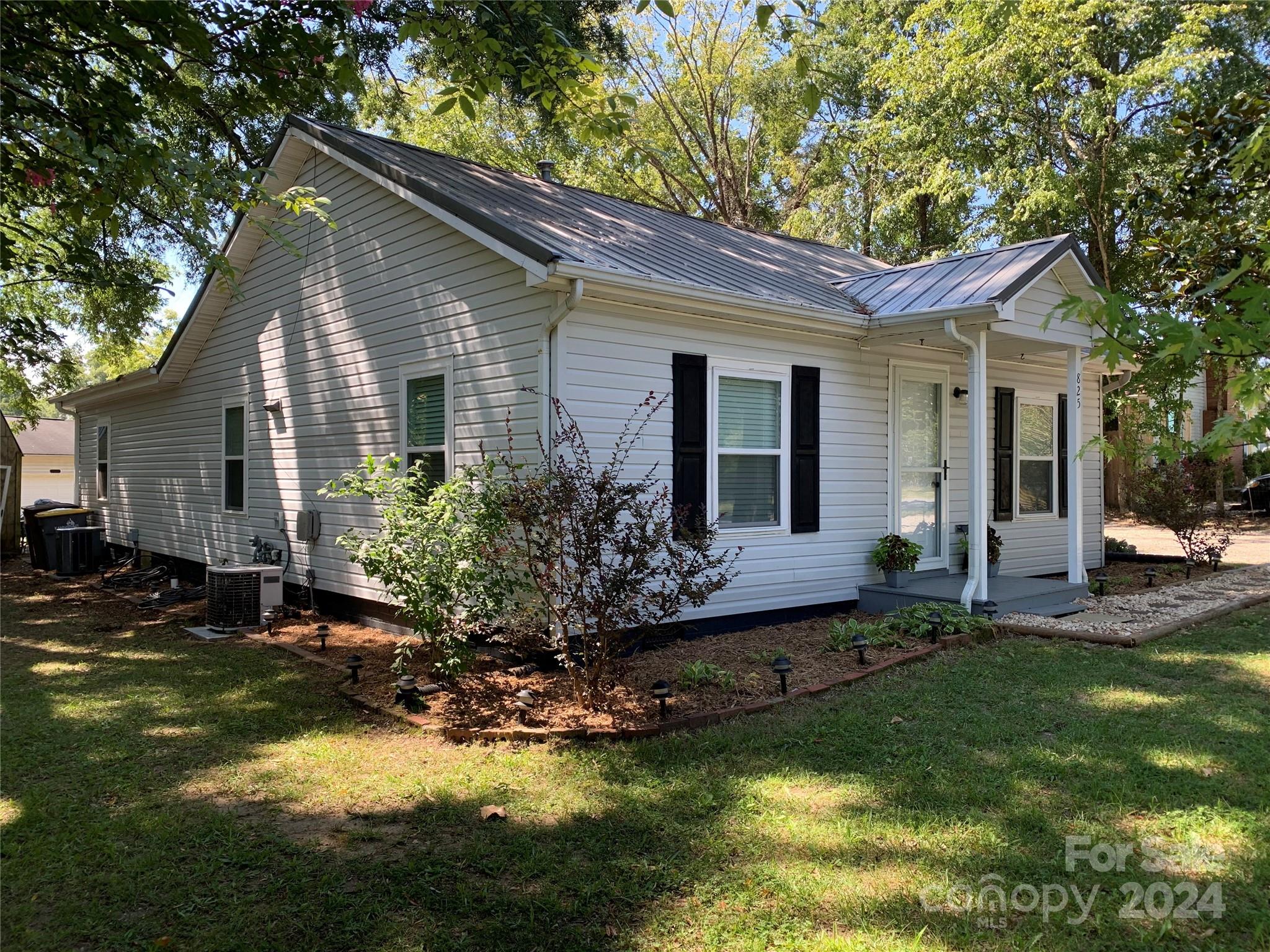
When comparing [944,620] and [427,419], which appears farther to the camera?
[427,419]

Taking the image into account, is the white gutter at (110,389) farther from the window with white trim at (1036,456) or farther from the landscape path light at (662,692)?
the window with white trim at (1036,456)

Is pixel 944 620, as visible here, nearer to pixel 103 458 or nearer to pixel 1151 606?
pixel 1151 606

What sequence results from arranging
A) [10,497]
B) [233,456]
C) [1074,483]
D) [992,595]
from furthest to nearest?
[10,497]
[233,456]
[1074,483]
[992,595]

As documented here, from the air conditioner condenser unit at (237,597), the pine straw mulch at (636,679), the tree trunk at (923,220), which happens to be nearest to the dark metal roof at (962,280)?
the pine straw mulch at (636,679)

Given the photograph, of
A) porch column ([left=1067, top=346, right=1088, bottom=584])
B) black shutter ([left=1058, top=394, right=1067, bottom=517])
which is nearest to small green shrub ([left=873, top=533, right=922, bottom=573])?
porch column ([left=1067, top=346, right=1088, bottom=584])

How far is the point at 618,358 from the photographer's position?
22.1 feet

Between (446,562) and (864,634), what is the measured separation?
3.68 meters

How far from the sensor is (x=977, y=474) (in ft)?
26.1

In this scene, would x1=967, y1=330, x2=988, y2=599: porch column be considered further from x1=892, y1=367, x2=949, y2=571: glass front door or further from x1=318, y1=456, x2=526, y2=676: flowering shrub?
x1=318, y1=456, x2=526, y2=676: flowering shrub

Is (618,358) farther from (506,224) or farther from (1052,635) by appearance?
(1052,635)

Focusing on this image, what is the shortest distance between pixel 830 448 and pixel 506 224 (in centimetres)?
390

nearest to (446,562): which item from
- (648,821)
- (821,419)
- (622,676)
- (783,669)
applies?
(622,676)

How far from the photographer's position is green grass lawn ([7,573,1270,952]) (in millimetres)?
2975

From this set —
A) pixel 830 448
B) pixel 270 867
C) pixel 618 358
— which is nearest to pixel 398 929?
pixel 270 867
